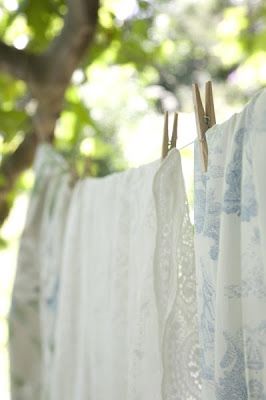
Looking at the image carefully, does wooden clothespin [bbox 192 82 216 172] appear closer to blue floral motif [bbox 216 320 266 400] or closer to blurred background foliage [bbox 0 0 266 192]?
blue floral motif [bbox 216 320 266 400]

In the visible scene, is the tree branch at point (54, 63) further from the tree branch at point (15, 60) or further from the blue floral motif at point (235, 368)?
the blue floral motif at point (235, 368)

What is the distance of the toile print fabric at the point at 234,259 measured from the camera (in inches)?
20.7

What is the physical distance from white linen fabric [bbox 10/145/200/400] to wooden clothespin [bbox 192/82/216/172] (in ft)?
0.28

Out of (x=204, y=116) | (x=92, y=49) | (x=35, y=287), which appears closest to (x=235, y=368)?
(x=204, y=116)

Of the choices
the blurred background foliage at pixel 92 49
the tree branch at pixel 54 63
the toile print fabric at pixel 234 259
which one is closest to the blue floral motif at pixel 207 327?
the toile print fabric at pixel 234 259

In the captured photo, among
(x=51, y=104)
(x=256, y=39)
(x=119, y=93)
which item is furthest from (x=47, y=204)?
(x=119, y=93)

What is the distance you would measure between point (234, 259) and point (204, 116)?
172mm

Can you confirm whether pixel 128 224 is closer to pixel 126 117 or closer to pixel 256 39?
pixel 256 39

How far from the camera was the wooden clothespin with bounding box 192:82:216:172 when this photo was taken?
62 centimetres

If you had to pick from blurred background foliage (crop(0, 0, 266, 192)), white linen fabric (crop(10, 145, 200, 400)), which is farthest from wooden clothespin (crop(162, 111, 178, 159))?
blurred background foliage (crop(0, 0, 266, 192))

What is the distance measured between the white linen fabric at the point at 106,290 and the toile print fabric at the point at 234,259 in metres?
0.07

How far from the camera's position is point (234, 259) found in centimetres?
56

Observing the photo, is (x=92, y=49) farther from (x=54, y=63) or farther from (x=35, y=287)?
(x=35, y=287)

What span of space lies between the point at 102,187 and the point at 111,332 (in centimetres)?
23
